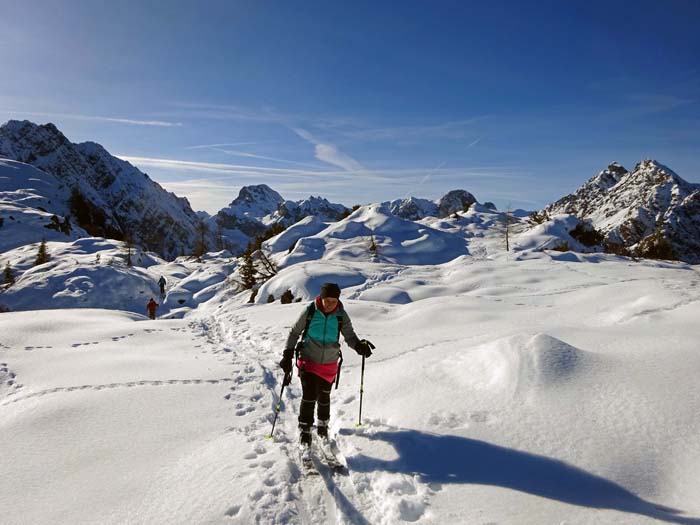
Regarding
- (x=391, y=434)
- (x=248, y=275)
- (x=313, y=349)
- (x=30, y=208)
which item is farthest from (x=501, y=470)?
(x=30, y=208)

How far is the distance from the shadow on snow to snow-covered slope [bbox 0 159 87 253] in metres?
93.7

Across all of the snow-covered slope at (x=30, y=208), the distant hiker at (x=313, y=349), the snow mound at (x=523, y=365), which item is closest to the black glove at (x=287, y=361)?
the distant hiker at (x=313, y=349)

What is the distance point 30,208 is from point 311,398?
408 ft

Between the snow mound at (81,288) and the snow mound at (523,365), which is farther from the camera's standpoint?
the snow mound at (81,288)

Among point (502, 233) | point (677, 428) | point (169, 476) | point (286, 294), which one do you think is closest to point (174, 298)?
point (286, 294)

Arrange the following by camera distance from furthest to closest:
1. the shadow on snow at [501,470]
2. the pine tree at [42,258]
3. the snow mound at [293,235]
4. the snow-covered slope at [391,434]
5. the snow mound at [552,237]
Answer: the pine tree at [42,258], the snow mound at [293,235], the snow mound at [552,237], the snow-covered slope at [391,434], the shadow on snow at [501,470]

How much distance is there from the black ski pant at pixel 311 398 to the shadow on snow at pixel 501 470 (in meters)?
0.74

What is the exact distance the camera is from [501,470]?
4.52 meters

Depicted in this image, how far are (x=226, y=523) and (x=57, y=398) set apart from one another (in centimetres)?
514

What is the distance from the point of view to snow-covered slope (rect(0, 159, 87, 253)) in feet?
258

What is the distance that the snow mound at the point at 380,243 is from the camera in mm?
41250

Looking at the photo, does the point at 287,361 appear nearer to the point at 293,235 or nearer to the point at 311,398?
the point at 311,398

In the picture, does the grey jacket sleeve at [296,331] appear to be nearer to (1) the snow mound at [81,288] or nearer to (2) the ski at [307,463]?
(2) the ski at [307,463]

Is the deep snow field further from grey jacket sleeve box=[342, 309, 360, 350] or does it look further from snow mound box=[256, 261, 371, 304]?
snow mound box=[256, 261, 371, 304]
